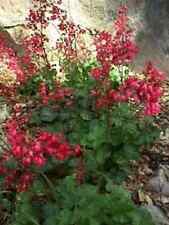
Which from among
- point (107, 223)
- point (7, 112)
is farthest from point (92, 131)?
point (7, 112)

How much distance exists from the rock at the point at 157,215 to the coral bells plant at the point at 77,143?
0.29m

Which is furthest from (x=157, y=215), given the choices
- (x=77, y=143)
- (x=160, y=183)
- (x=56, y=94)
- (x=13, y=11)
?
(x=13, y=11)

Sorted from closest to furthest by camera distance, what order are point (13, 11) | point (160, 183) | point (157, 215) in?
point (157, 215)
point (160, 183)
point (13, 11)

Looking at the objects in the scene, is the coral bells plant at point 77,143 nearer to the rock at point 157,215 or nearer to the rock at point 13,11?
the rock at point 157,215

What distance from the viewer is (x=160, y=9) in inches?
279

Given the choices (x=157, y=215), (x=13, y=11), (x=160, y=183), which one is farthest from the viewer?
(x=13, y=11)

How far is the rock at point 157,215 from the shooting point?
148 inches

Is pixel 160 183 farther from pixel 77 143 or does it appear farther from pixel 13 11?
pixel 13 11

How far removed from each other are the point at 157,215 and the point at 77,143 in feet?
2.44

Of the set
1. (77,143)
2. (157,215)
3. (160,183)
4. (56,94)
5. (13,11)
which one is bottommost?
(157,215)

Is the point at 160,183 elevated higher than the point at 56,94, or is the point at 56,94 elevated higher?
the point at 56,94

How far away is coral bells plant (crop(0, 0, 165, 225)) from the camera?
9.97 feet

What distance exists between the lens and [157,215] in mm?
3840

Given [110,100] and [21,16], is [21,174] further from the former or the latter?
[21,16]
